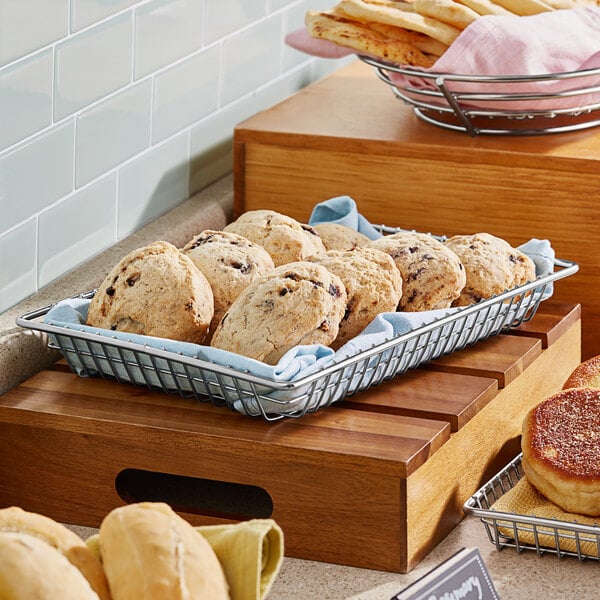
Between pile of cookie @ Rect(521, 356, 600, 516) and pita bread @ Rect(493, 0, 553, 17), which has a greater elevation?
pita bread @ Rect(493, 0, 553, 17)

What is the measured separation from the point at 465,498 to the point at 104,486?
12.3 inches

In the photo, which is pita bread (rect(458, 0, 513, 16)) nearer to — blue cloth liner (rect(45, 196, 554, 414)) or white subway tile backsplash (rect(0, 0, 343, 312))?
white subway tile backsplash (rect(0, 0, 343, 312))

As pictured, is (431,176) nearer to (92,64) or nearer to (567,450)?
(92,64)

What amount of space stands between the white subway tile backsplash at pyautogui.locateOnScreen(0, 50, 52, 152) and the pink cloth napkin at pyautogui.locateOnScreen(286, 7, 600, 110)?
45 cm

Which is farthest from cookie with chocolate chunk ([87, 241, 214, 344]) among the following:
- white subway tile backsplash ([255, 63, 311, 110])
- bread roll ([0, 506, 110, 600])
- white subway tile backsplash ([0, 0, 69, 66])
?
white subway tile backsplash ([255, 63, 311, 110])

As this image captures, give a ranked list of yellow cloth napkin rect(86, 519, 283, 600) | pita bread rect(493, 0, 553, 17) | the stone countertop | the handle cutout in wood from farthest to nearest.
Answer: pita bread rect(493, 0, 553, 17) < the handle cutout in wood < the stone countertop < yellow cloth napkin rect(86, 519, 283, 600)

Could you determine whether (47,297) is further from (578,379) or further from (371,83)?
(371,83)

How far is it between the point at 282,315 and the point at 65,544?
0.35 m

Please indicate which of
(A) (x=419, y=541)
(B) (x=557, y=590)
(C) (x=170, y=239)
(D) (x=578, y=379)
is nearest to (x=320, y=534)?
(A) (x=419, y=541)

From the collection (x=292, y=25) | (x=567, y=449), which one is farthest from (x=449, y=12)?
(x=567, y=449)

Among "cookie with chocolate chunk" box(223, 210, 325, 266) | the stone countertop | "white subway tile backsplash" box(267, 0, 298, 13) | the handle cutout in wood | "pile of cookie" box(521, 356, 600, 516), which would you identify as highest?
"white subway tile backsplash" box(267, 0, 298, 13)

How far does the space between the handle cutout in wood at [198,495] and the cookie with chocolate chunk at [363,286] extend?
0.15 metres

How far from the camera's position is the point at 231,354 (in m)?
0.98

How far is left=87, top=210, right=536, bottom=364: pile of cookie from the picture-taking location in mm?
1012
